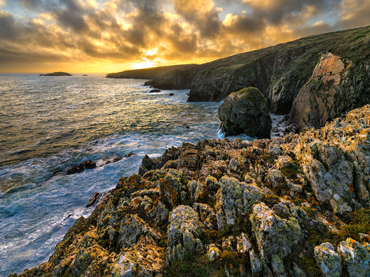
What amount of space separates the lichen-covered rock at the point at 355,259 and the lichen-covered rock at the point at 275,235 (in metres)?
1.28

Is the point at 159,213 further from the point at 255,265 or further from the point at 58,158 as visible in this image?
the point at 58,158

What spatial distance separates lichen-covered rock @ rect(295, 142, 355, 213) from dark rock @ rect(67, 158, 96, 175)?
2833 cm

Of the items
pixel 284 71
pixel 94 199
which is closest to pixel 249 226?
pixel 94 199

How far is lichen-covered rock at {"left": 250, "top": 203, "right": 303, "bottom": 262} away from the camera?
5.92 meters

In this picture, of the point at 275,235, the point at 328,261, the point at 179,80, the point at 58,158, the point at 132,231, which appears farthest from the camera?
the point at 179,80

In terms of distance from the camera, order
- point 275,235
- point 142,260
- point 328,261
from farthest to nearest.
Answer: point 142,260 < point 275,235 < point 328,261

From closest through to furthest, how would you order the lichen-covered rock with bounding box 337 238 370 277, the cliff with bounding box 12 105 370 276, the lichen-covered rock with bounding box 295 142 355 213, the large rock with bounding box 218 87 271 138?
1. the lichen-covered rock with bounding box 337 238 370 277
2. the cliff with bounding box 12 105 370 276
3. the lichen-covered rock with bounding box 295 142 355 213
4. the large rock with bounding box 218 87 271 138

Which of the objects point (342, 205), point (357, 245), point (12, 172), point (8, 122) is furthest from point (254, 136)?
point (8, 122)

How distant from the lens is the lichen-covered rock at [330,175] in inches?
298

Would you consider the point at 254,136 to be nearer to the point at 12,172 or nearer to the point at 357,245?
A: the point at 357,245

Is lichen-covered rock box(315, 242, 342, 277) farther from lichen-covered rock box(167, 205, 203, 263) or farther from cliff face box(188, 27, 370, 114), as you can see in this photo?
cliff face box(188, 27, 370, 114)

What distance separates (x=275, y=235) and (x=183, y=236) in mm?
3776

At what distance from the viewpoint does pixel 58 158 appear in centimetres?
2872

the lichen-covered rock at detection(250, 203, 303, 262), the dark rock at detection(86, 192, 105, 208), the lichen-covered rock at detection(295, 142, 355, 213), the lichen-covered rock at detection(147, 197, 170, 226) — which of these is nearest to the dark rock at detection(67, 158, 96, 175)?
the dark rock at detection(86, 192, 105, 208)
